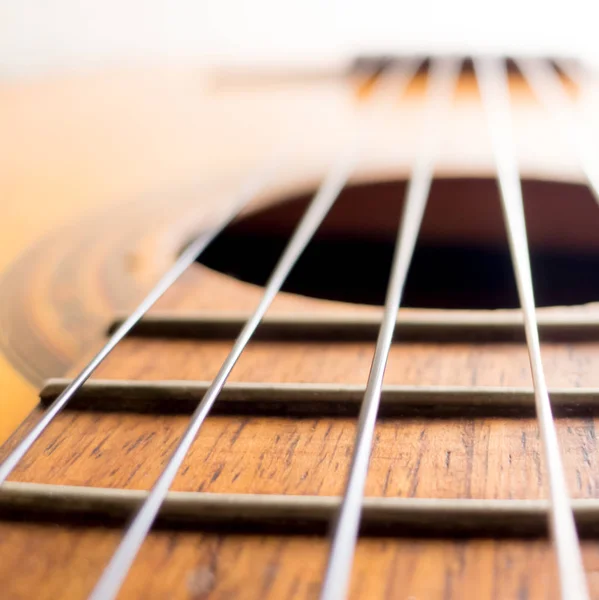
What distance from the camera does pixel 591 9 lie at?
6.01 feet

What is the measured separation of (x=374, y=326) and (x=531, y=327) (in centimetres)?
14

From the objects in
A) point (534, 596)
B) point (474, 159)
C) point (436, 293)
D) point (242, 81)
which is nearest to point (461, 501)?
point (534, 596)

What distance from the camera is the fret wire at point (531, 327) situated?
31 cm

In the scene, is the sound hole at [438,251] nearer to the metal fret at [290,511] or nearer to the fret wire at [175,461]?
the fret wire at [175,461]

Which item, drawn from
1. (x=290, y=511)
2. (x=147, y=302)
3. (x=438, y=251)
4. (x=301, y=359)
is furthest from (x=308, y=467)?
(x=438, y=251)

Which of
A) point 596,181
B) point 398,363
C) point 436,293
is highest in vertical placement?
point 436,293

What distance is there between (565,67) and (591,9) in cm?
64

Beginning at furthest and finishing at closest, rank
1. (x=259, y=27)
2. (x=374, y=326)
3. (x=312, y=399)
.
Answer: (x=259, y=27)
(x=374, y=326)
(x=312, y=399)

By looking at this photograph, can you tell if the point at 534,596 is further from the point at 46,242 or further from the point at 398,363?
the point at 46,242

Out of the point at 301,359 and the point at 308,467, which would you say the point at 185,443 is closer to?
the point at 308,467

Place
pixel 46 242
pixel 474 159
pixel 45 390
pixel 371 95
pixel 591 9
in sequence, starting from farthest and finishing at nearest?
pixel 591 9, pixel 371 95, pixel 474 159, pixel 46 242, pixel 45 390

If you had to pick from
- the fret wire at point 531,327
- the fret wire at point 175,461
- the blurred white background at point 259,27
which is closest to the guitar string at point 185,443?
the fret wire at point 175,461

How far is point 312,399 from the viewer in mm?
496

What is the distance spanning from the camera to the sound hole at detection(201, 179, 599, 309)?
1.08 m
